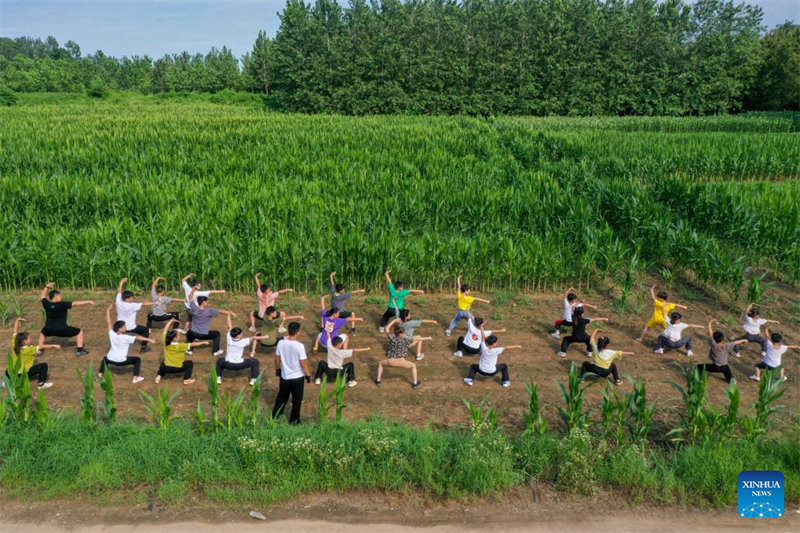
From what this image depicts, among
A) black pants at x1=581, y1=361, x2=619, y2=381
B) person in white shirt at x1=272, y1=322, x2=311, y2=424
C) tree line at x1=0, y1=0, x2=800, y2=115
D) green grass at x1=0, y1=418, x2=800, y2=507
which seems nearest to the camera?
green grass at x1=0, y1=418, x2=800, y2=507

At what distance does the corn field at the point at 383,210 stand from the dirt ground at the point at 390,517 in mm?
6839

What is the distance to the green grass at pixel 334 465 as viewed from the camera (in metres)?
6.08

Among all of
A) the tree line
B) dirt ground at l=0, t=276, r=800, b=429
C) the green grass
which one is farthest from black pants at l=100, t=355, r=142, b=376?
the tree line

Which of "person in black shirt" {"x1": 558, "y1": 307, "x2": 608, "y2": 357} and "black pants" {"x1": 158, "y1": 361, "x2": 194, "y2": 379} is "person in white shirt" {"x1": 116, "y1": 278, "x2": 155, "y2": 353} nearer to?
"black pants" {"x1": 158, "y1": 361, "x2": 194, "y2": 379}

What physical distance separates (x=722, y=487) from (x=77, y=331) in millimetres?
10008

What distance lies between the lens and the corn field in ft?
40.7

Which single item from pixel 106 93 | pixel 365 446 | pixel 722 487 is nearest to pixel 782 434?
pixel 722 487

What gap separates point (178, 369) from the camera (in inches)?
336

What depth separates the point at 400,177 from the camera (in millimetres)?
19250

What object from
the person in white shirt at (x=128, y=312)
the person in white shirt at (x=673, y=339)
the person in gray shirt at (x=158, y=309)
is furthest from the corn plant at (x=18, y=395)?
the person in white shirt at (x=673, y=339)

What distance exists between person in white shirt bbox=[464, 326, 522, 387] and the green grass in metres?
1.90

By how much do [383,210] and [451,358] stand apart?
691 centimetres

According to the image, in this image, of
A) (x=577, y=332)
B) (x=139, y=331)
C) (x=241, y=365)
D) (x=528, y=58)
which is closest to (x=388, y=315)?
(x=241, y=365)

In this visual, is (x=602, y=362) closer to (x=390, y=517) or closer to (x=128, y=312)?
(x=390, y=517)
